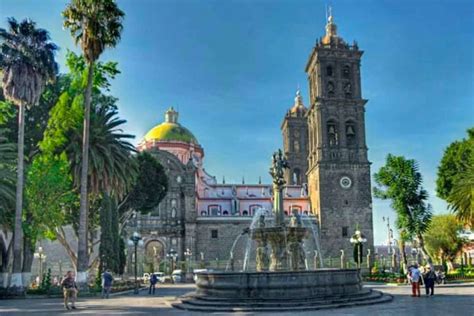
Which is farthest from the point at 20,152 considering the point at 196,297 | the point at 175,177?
the point at 175,177

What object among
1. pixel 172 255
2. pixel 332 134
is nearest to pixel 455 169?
pixel 332 134

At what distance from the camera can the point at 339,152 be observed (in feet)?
189

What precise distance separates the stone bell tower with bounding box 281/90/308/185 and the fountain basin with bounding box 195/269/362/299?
5953cm

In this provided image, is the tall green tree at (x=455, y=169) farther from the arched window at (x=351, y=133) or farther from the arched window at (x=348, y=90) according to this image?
the arched window at (x=348, y=90)

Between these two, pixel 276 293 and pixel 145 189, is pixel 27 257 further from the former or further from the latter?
pixel 276 293

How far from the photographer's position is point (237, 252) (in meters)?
61.5

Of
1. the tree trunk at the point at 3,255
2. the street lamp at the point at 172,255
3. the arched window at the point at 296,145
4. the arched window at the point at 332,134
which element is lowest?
the street lamp at the point at 172,255

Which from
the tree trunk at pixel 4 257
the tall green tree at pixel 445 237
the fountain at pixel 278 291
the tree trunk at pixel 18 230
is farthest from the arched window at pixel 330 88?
the fountain at pixel 278 291

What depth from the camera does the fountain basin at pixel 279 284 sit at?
15969 millimetres

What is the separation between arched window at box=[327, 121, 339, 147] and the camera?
191ft

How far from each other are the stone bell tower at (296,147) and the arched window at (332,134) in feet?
58.1

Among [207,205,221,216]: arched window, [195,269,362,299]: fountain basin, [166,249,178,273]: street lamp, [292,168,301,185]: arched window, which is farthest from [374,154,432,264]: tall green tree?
Result: [292,168,301,185]: arched window

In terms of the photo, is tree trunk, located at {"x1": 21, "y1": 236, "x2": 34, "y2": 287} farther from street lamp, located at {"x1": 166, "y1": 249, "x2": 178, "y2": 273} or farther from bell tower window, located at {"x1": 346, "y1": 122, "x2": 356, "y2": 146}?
bell tower window, located at {"x1": 346, "y1": 122, "x2": 356, "y2": 146}

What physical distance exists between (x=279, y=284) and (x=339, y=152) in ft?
141
